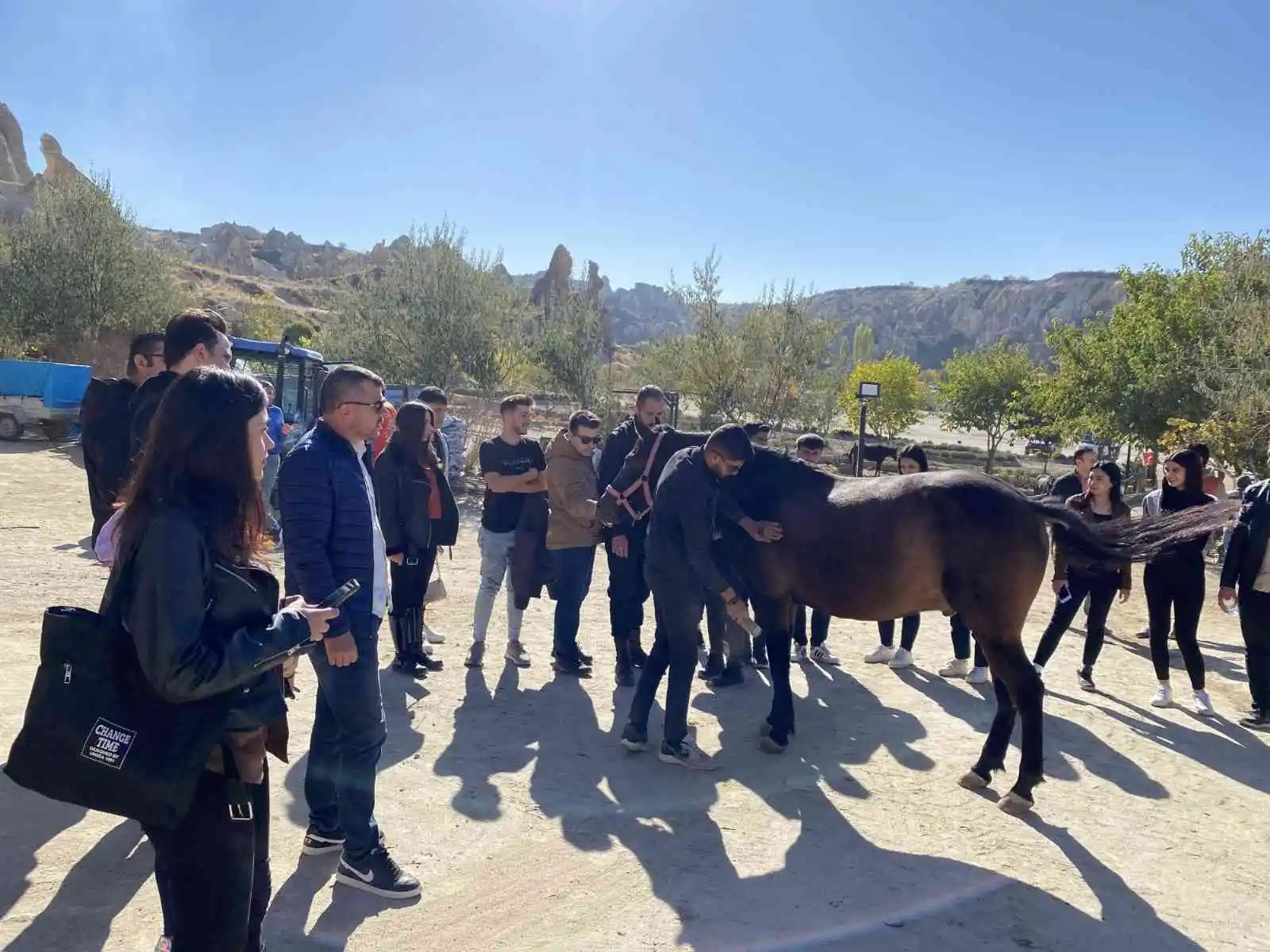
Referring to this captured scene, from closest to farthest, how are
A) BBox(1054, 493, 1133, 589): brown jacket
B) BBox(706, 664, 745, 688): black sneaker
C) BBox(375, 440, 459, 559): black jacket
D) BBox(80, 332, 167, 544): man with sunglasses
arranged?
BBox(80, 332, 167, 544): man with sunglasses < BBox(375, 440, 459, 559): black jacket < BBox(1054, 493, 1133, 589): brown jacket < BBox(706, 664, 745, 688): black sneaker

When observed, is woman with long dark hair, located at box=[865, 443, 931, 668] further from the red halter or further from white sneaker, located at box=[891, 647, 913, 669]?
the red halter

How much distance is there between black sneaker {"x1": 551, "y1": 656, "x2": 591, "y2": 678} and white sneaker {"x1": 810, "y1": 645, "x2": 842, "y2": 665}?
1868 millimetres

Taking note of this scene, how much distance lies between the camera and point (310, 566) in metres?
2.92

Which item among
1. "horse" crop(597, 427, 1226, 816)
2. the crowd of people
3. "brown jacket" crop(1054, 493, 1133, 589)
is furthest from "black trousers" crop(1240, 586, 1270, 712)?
"horse" crop(597, 427, 1226, 816)

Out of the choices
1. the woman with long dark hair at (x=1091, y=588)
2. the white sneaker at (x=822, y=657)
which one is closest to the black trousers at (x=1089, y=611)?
the woman with long dark hair at (x=1091, y=588)

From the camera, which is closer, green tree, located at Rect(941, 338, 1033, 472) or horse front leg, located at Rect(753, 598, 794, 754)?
horse front leg, located at Rect(753, 598, 794, 754)

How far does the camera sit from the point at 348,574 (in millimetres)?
2984

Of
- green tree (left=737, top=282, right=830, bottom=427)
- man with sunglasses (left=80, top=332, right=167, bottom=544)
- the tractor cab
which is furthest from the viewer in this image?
green tree (left=737, top=282, right=830, bottom=427)

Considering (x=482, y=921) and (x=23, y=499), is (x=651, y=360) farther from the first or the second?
(x=482, y=921)

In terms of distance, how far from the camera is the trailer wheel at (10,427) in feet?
61.3

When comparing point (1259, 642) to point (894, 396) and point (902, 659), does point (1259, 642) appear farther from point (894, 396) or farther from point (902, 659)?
point (894, 396)

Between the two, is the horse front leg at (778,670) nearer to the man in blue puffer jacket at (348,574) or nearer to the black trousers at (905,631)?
the black trousers at (905,631)

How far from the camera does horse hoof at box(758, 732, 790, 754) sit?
471 centimetres

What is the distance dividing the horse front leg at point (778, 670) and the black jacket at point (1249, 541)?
3103mm
